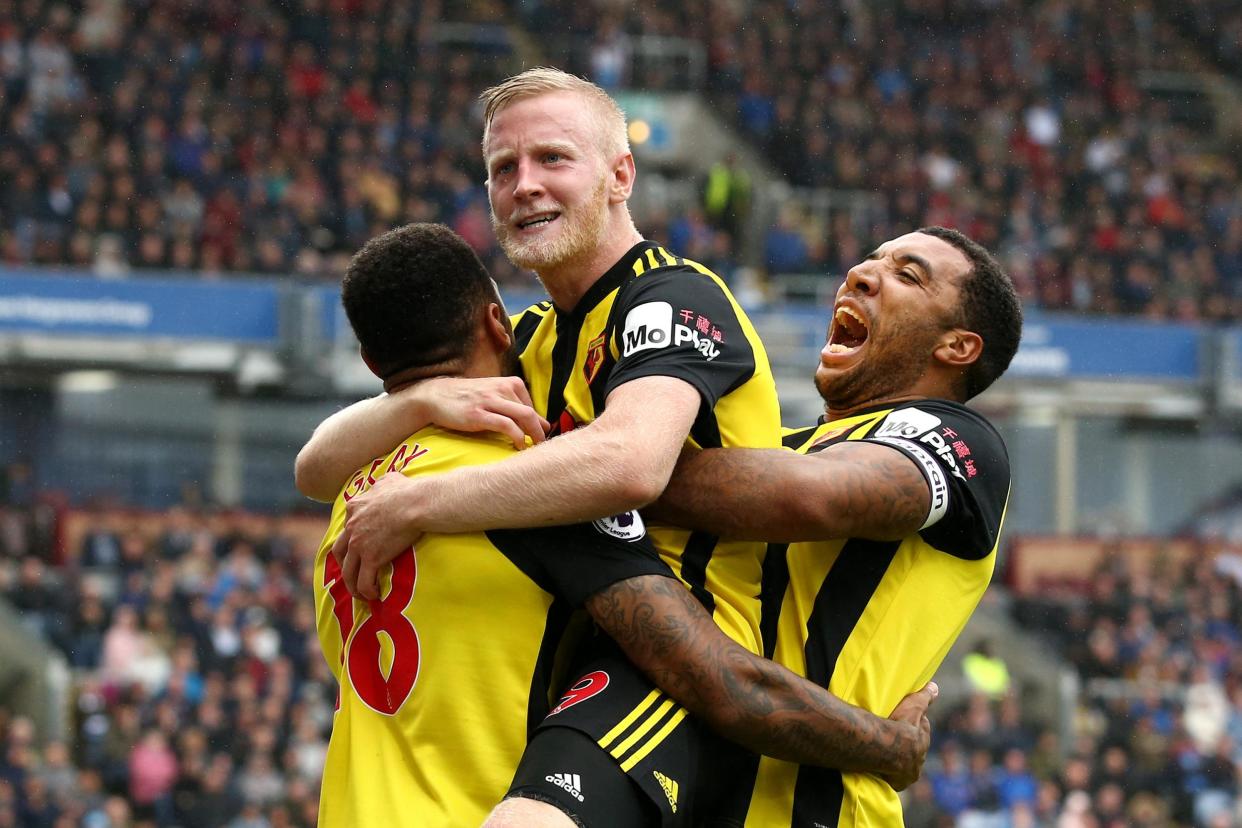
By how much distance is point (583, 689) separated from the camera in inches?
156

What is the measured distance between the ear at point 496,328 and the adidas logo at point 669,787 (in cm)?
109

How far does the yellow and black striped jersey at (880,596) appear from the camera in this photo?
4293mm

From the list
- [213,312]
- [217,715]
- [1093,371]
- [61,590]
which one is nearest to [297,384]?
[213,312]

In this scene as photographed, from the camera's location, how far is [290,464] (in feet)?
71.9

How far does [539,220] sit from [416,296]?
0.48m

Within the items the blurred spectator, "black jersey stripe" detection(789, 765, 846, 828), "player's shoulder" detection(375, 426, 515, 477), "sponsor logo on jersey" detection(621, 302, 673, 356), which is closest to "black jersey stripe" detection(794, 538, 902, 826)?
"black jersey stripe" detection(789, 765, 846, 828)

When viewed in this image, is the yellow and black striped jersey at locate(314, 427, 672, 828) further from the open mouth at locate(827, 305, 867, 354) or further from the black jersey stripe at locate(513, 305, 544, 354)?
the open mouth at locate(827, 305, 867, 354)

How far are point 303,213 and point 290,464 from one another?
310cm

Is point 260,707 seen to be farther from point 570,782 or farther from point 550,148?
point 570,782

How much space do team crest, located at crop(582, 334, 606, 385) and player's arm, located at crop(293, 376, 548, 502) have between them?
19 centimetres

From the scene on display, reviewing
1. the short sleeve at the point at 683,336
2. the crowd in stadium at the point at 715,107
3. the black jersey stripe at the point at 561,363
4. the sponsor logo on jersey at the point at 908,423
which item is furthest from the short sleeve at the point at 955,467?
the crowd in stadium at the point at 715,107

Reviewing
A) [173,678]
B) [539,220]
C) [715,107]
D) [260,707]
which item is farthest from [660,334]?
[715,107]

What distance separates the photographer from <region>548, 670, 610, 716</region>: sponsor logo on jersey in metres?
3.92

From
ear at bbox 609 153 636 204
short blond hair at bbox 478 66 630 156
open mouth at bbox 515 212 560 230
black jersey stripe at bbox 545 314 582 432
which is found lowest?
black jersey stripe at bbox 545 314 582 432
